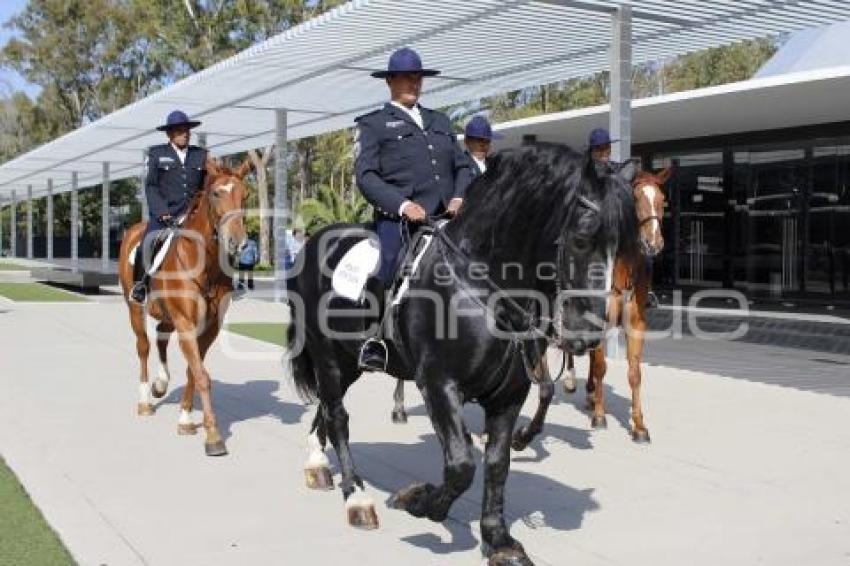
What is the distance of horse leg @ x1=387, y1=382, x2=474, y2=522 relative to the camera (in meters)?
4.48

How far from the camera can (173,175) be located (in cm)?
853

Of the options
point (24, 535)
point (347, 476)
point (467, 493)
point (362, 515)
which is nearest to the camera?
point (24, 535)

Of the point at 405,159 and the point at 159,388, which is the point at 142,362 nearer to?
the point at 159,388

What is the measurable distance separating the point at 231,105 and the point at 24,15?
47.5 m

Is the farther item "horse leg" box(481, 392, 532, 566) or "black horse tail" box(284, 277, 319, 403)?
"black horse tail" box(284, 277, 319, 403)

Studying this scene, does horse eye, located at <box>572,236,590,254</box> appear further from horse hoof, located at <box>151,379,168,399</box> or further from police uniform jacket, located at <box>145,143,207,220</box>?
horse hoof, located at <box>151,379,168,399</box>

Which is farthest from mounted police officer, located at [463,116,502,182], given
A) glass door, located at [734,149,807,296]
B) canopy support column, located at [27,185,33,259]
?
canopy support column, located at [27,185,33,259]

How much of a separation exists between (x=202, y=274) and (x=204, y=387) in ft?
3.23

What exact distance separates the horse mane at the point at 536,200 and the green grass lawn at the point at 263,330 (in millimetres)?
10484

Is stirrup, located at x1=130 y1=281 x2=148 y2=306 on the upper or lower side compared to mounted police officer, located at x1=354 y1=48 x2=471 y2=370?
lower

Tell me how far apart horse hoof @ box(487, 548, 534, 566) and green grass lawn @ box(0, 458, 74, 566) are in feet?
6.87

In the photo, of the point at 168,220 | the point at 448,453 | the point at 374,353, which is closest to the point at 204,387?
the point at 168,220

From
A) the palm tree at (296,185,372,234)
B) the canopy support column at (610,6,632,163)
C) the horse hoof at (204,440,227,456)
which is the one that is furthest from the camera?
the palm tree at (296,185,372,234)

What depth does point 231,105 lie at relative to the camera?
69.3ft
